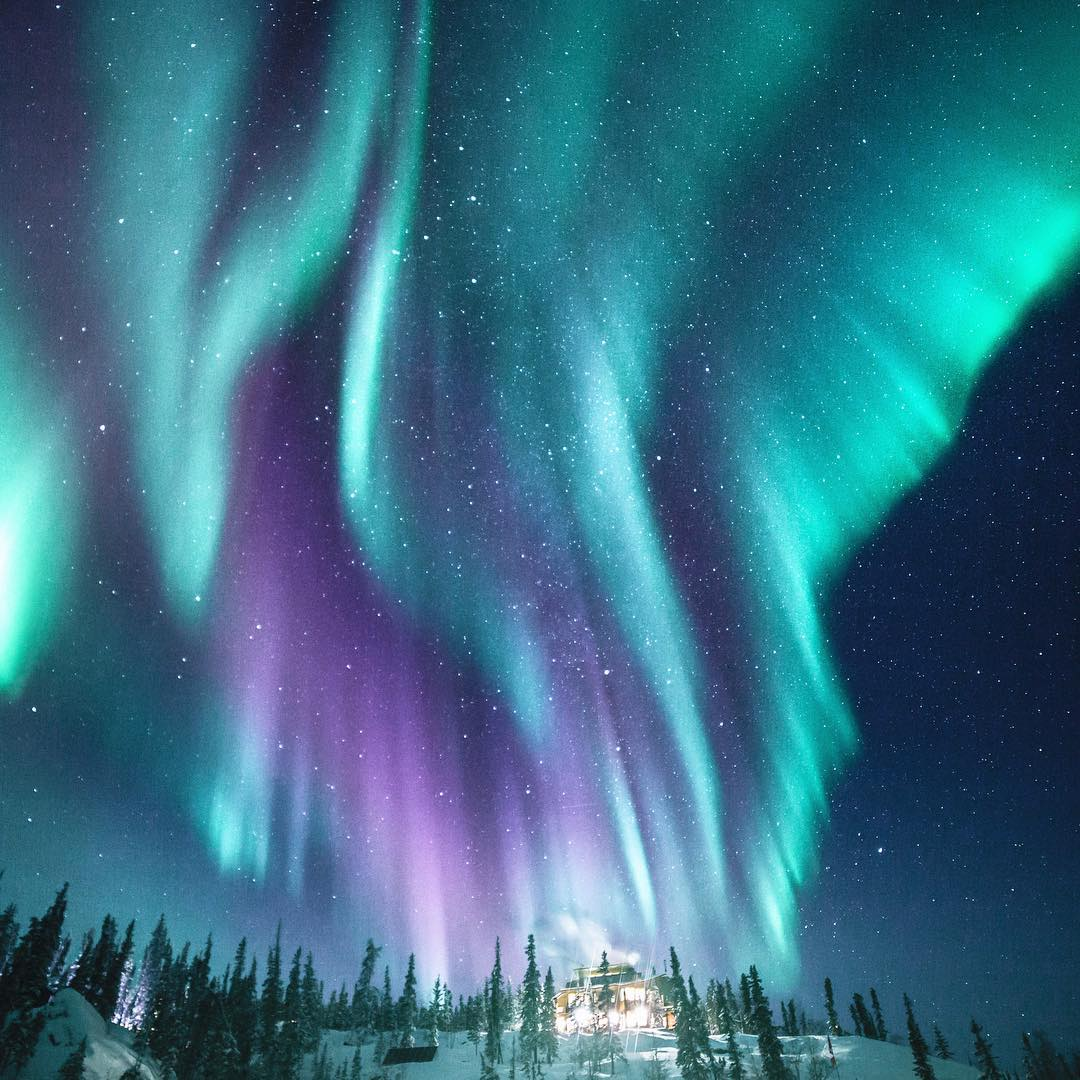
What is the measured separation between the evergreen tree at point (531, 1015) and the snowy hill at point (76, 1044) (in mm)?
54540

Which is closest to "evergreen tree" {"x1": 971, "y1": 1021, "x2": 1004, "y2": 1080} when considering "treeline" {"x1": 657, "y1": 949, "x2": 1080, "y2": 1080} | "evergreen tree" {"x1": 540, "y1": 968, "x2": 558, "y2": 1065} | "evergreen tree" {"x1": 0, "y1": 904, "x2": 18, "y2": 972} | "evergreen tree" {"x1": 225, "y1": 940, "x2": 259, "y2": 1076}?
"treeline" {"x1": 657, "y1": 949, "x2": 1080, "y2": 1080}

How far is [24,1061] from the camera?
185 feet

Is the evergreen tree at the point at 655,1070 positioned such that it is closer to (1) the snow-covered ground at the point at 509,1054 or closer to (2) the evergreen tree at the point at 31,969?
(1) the snow-covered ground at the point at 509,1054

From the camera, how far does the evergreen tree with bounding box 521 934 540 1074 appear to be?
326 feet

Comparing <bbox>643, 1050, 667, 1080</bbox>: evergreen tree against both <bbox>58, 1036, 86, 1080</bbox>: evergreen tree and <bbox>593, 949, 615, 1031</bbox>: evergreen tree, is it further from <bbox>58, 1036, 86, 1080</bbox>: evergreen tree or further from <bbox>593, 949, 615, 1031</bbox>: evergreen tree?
<bbox>58, 1036, 86, 1080</bbox>: evergreen tree

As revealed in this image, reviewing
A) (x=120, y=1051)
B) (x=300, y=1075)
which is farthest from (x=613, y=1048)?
(x=120, y=1051)

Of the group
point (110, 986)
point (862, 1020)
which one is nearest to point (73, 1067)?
point (110, 986)

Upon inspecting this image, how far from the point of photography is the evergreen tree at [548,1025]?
103312mm

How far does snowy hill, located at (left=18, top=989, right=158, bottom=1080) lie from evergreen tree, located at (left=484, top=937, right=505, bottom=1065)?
53414 millimetres

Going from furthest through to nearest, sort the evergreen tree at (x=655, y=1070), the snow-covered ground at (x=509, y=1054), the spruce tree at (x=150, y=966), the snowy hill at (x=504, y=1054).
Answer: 1. the spruce tree at (x=150, y=966)
2. the evergreen tree at (x=655, y=1070)
3. the snow-covered ground at (x=509, y=1054)
4. the snowy hill at (x=504, y=1054)

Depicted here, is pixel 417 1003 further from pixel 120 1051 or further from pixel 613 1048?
pixel 120 1051

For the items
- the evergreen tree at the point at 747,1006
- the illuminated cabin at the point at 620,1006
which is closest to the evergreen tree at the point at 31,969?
the illuminated cabin at the point at 620,1006

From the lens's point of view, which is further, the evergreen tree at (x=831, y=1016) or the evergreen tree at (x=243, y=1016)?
the evergreen tree at (x=831, y=1016)

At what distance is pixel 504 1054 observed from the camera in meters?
105
